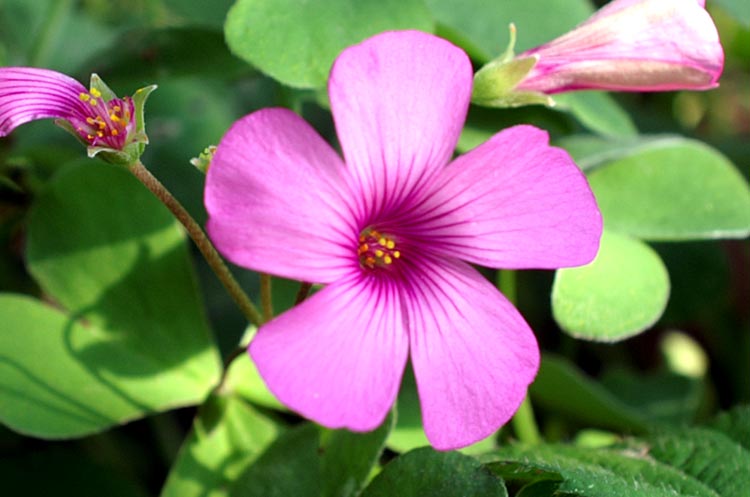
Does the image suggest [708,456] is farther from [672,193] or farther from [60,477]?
[60,477]

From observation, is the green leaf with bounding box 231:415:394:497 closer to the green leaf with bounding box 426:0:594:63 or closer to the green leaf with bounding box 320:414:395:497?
the green leaf with bounding box 320:414:395:497

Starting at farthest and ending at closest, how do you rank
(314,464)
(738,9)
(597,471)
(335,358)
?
1. (738,9)
2. (314,464)
3. (597,471)
4. (335,358)

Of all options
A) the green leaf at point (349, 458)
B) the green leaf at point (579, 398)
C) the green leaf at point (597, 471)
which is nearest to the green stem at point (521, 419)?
the green leaf at point (579, 398)

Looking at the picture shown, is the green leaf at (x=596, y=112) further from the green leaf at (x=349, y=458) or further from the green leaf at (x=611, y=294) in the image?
the green leaf at (x=349, y=458)

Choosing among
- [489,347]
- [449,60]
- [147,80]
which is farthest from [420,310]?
[147,80]

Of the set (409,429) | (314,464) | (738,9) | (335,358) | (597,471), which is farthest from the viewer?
(738,9)

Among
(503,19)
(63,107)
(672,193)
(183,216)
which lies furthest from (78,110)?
(672,193)

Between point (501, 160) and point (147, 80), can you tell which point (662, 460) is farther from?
point (147, 80)
